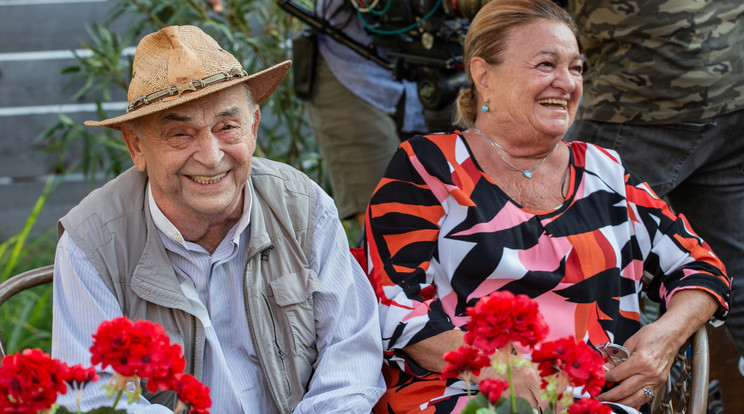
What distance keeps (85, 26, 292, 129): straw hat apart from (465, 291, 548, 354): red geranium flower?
90 cm

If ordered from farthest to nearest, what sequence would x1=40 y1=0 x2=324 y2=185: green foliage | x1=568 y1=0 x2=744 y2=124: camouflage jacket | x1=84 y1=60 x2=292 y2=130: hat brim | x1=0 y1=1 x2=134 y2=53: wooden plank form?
x1=0 y1=1 x2=134 y2=53: wooden plank → x1=40 y1=0 x2=324 y2=185: green foliage → x1=568 y1=0 x2=744 y2=124: camouflage jacket → x1=84 y1=60 x2=292 y2=130: hat brim

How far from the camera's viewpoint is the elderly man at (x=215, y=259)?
5.63ft

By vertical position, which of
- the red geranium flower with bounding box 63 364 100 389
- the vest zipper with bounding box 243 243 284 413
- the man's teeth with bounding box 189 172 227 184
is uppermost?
the man's teeth with bounding box 189 172 227 184

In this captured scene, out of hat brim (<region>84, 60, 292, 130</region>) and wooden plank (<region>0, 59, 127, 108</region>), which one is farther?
wooden plank (<region>0, 59, 127, 108</region>)

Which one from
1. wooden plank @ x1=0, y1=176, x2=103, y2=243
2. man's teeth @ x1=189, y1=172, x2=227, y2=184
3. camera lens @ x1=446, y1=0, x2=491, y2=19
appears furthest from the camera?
wooden plank @ x1=0, y1=176, x2=103, y2=243

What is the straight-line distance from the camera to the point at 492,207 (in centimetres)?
204

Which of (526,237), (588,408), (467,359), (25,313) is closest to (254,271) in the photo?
(526,237)

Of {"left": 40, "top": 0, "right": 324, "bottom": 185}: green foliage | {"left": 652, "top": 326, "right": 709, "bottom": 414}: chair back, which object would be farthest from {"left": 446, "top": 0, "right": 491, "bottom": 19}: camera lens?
{"left": 40, "top": 0, "right": 324, "bottom": 185}: green foliage

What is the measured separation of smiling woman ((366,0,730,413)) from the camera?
76.4 inches

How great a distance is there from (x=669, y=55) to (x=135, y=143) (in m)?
1.59

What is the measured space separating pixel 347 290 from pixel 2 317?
2618mm

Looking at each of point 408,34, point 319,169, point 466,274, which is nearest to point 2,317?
point 319,169

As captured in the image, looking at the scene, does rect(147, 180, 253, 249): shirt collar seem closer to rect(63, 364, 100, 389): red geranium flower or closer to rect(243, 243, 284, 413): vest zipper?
rect(243, 243, 284, 413): vest zipper

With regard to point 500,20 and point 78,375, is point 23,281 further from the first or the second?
point 500,20
